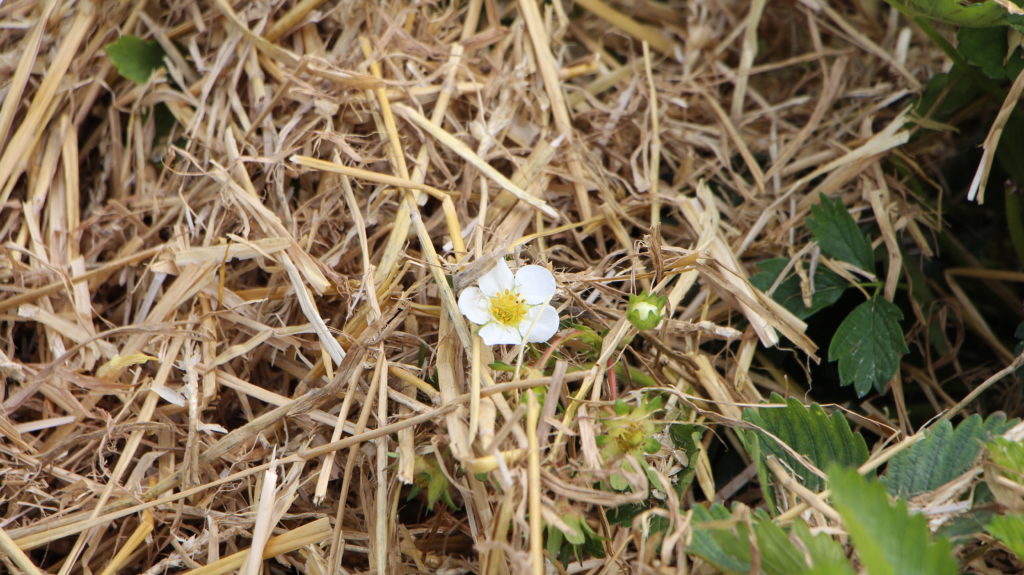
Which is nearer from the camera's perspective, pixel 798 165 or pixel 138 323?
pixel 138 323

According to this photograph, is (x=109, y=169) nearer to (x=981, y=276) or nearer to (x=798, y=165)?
(x=798, y=165)

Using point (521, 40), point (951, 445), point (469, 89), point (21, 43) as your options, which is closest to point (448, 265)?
point (469, 89)

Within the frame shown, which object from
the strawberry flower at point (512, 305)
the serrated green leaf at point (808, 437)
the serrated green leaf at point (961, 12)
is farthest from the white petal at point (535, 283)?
the serrated green leaf at point (961, 12)

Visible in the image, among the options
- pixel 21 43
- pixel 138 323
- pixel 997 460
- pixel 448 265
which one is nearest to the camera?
pixel 997 460

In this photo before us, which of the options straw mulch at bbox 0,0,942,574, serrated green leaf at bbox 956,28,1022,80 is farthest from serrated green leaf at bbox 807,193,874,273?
serrated green leaf at bbox 956,28,1022,80

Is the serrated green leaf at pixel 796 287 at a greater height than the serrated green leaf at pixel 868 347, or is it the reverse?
the serrated green leaf at pixel 796 287

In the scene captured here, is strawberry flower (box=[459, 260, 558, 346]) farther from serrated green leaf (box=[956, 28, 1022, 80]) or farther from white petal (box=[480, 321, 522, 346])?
serrated green leaf (box=[956, 28, 1022, 80])

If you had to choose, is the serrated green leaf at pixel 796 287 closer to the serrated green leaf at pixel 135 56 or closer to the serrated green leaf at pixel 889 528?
the serrated green leaf at pixel 889 528
